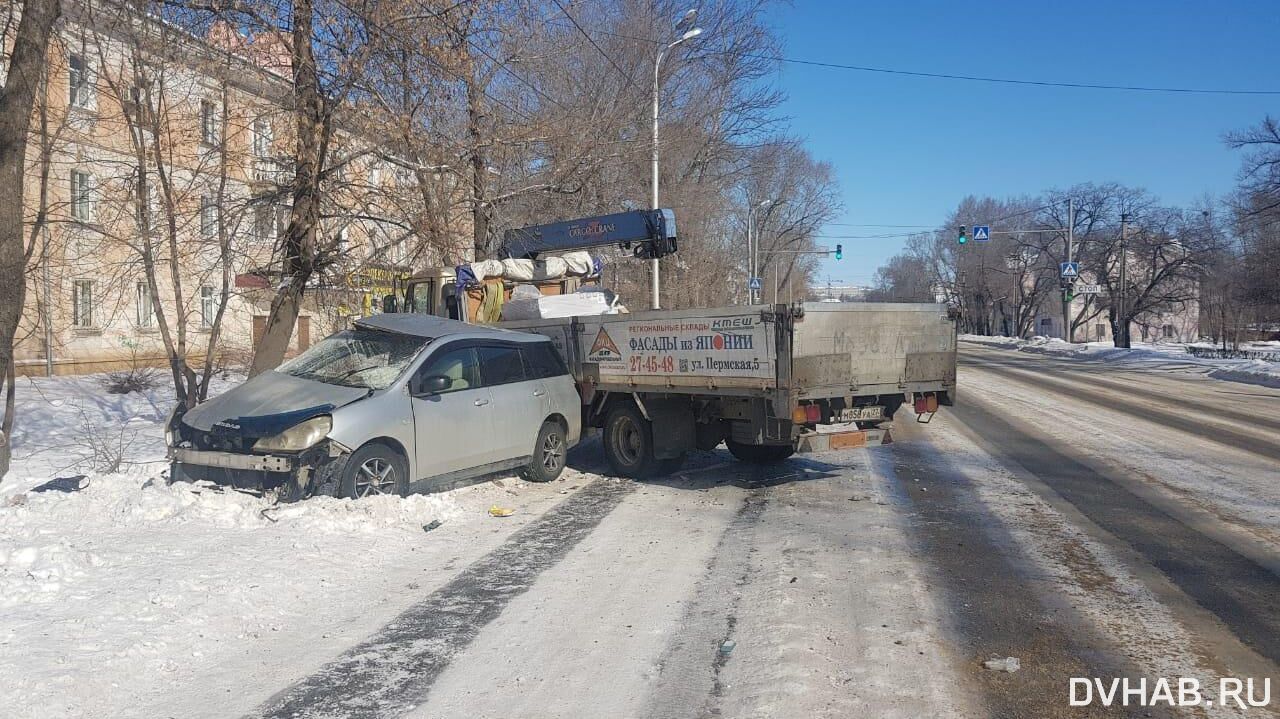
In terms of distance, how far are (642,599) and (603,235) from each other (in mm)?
9136

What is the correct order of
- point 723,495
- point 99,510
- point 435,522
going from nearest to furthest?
point 99,510 < point 435,522 < point 723,495

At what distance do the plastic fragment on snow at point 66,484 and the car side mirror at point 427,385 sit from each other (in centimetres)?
278

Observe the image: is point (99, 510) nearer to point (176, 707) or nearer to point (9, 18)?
point (176, 707)

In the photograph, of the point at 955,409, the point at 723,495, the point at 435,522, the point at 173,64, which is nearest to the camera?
the point at 435,522

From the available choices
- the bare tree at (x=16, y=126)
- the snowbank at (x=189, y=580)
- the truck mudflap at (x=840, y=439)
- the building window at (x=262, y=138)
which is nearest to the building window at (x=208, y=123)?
the building window at (x=262, y=138)

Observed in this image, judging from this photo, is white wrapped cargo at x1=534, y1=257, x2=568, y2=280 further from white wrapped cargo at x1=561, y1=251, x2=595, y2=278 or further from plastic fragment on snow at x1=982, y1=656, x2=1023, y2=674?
plastic fragment on snow at x1=982, y1=656, x2=1023, y2=674

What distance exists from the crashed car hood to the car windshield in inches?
8.2

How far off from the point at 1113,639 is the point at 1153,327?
101 meters

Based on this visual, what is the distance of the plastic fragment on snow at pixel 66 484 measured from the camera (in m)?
7.39

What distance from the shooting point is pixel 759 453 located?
1055cm

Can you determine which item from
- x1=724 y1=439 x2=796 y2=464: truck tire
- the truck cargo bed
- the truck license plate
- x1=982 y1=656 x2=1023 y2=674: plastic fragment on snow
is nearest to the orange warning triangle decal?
the truck cargo bed

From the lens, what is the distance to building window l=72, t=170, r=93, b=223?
37.0ft

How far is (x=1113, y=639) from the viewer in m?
4.71

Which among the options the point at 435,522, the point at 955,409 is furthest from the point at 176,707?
the point at 955,409
